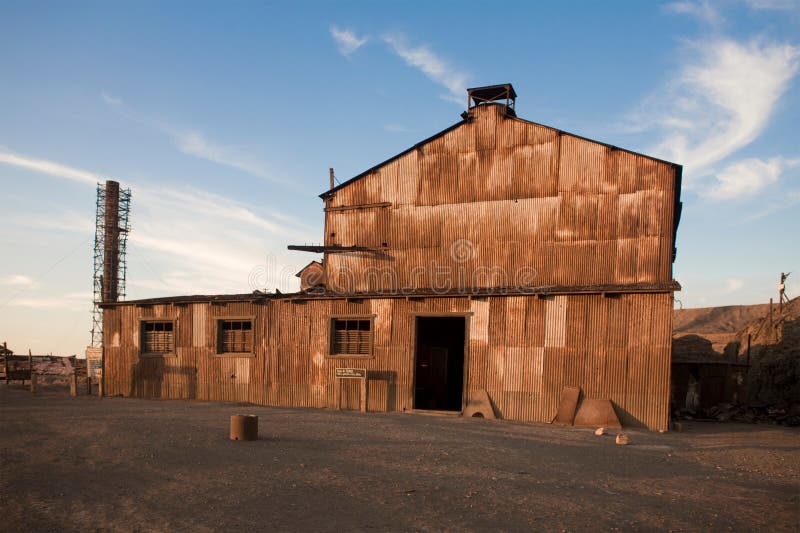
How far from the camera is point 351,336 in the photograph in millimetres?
21484

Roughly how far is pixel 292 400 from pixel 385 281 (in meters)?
5.57

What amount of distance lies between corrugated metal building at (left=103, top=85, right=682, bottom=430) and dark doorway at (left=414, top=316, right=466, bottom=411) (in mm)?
115

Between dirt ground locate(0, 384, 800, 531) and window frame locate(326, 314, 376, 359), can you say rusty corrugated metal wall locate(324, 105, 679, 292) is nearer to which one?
window frame locate(326, 314, 376, 359)

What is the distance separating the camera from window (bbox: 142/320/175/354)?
24453 millimetres

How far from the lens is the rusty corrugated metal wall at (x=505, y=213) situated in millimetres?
19344

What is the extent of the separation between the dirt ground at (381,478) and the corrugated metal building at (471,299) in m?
3.03

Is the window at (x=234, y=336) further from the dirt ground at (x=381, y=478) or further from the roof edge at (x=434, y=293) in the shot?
the dirt ground at (x=381, y=478)

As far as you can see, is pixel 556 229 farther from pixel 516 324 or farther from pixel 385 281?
pixel 385 281

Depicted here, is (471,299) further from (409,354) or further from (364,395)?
(364,395)

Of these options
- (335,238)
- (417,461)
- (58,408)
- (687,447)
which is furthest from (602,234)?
(58,408)

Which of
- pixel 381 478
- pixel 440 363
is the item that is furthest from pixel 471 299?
pixel 381 478

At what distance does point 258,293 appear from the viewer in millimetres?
23234

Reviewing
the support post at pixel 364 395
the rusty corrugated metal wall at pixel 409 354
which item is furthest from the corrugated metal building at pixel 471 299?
the support post at pixel 364 395

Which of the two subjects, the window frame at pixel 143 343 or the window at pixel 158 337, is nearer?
the window frame at pixel 143 343
